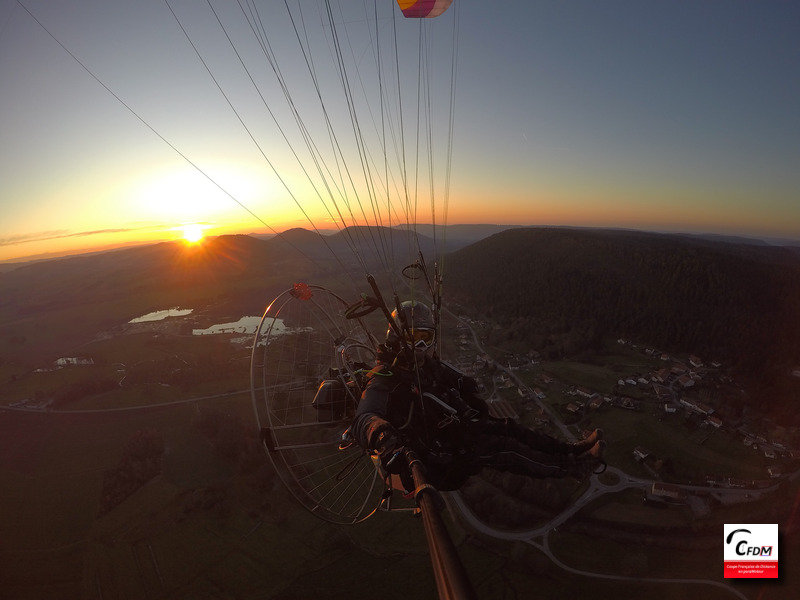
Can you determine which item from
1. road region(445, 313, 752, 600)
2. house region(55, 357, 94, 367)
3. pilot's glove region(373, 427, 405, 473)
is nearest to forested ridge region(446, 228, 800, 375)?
road region(445, 313, 752, 600)

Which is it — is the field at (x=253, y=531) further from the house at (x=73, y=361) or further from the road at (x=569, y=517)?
the house at (x=73, y=361)

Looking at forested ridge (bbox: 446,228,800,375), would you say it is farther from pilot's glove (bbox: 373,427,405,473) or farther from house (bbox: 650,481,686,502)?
pilot's glove (bbox: 373,427,405,473)

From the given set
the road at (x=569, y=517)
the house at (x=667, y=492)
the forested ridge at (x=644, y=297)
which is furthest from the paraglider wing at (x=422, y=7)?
the forested ridge at (x=644, y=297)

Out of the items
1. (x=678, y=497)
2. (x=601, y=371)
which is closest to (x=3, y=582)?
(x=678, y=497)

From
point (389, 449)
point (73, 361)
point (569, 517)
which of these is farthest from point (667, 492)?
point (73, 361)

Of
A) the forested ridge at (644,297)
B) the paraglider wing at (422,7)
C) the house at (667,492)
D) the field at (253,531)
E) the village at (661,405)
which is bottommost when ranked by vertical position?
the field at (253,531)

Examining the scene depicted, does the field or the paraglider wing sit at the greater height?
the paraglider wing
